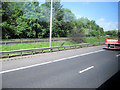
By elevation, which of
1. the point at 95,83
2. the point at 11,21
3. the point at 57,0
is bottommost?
the point at 95,83

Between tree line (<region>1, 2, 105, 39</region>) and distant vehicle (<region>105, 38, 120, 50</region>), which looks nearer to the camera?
distant vehicle (<region>105, 38, 120, 50</region>)

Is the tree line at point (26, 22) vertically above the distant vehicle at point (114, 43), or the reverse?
the tree line at point (26, 22)

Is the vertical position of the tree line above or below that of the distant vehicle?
above

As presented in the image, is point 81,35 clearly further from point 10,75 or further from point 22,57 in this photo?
point 10,75

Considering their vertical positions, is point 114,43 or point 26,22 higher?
point 26,22

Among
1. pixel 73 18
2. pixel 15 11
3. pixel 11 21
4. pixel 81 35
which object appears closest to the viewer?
pixel 81 35

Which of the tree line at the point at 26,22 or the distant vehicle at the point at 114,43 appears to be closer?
the distant vehicle at the point at 114,43

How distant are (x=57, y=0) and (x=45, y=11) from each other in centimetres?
1480

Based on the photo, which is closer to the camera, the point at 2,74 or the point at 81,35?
the point at 2,74

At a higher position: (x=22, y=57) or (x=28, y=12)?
(x=28, y=12)

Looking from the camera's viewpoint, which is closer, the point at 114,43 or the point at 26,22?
the point at 114,43

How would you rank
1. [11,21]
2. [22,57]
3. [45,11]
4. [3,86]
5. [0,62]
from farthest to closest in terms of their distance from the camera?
[45,11]
[11,21]
[22,57]
[0,62]
[3,86]

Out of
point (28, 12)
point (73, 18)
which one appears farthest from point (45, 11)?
point (73, 18)

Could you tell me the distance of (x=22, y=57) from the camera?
36.0ft
